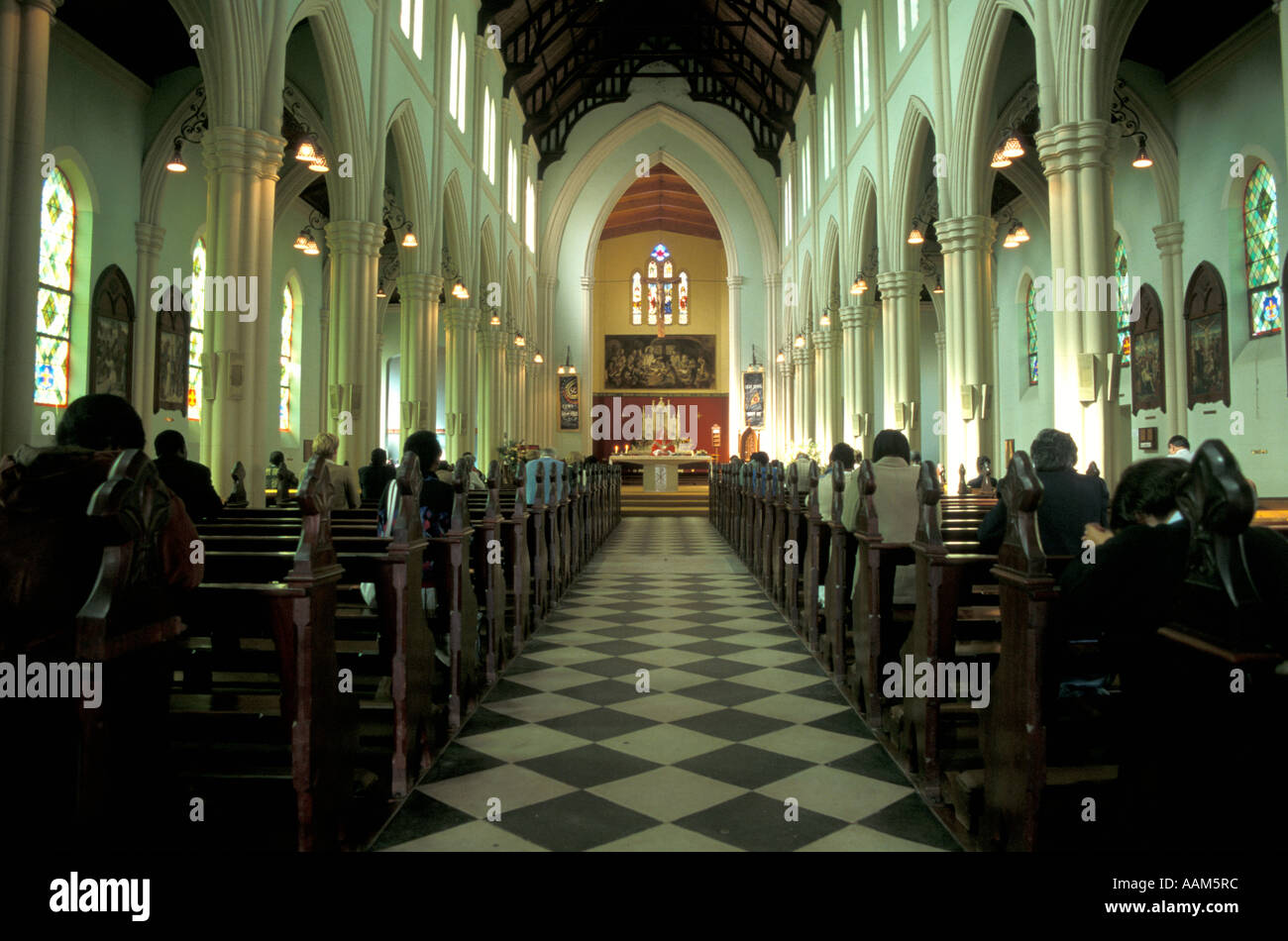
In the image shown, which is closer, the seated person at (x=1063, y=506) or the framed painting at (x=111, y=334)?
the seated person at (x=1063, y=506)

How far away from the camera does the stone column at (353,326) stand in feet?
36.8

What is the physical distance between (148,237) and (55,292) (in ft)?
6.62

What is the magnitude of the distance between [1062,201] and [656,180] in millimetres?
21726

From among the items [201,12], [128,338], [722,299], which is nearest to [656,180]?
[722,299]

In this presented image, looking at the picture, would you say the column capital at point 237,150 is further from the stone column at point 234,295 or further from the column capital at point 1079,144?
the column capital at point 1079,144

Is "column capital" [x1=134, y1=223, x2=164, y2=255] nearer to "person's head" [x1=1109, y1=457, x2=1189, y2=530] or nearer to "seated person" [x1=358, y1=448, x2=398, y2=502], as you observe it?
"seated person" [x1=358, y1=448, x2=398, y2=502]

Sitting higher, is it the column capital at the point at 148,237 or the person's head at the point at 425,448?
the column capital at the point at 148,237

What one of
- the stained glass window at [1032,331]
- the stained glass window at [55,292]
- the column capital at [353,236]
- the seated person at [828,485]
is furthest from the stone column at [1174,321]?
the stained glass window at [55,292]

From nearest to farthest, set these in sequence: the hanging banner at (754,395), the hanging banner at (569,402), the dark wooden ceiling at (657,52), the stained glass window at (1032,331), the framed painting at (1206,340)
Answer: the framed painting at (1206,340)
the stained glass window at (1032,331)
the dark wooden ceiling at (657,52)
the hanging banner at (754,395)
the hanging banner at (569,402)

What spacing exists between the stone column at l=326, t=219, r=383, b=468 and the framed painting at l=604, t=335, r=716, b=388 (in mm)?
19603

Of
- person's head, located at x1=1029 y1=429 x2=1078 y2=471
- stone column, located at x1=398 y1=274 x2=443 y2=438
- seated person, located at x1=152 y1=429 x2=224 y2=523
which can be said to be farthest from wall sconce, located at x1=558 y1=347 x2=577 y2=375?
person's head, located at x1=1029 y1=429 x2=1078 y2=471

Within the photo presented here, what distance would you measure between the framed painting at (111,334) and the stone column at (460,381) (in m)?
5.52

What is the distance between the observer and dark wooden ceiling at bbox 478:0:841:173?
19844 mm
